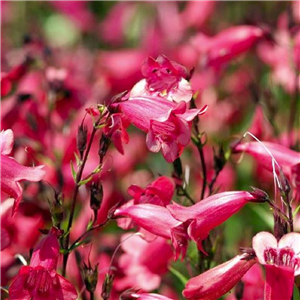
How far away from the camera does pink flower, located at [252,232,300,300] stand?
1698mm

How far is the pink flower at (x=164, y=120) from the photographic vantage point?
6.35 ft

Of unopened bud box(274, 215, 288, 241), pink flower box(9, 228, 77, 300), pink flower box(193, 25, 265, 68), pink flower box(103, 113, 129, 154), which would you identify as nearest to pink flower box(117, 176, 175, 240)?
pink flower box(103, 113, 129, 154)

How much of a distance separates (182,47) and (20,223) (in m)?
3.01

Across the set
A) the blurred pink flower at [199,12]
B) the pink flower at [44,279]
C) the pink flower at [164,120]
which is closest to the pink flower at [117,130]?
the pink flower at [164,120]

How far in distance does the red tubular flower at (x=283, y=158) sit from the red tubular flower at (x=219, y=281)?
17.2 inches

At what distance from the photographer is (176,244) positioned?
1.91 metres

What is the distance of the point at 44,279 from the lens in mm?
1907

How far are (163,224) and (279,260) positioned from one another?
13.0 inches

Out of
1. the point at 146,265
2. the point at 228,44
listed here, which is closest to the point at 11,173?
the point at 146,265

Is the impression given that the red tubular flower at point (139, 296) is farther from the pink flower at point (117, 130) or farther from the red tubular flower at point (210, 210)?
the pink flower at point (117, 130)

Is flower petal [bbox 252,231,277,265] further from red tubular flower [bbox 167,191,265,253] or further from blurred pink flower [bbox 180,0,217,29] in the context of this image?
blurred pink flower [bbox 180,0,217,29]

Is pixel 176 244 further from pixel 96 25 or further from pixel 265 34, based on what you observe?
pixel 96 25

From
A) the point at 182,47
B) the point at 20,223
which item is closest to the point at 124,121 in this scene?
the point at 20,223

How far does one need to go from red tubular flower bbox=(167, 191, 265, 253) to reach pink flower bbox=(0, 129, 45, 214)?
0.33m
